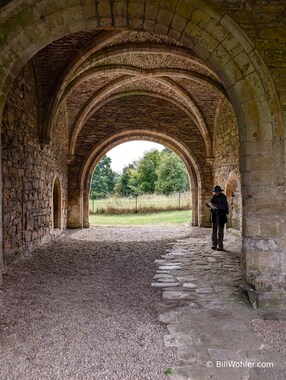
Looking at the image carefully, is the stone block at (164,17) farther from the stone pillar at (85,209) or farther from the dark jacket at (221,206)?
the stone pillar at (85,209)

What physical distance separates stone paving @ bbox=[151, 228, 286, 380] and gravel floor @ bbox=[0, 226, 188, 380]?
0.16 m

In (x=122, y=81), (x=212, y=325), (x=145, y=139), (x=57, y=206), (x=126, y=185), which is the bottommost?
(x=212, y=325)

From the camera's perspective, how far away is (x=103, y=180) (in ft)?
121

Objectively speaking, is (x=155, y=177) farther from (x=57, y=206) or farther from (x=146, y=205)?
(x=57, y=206)

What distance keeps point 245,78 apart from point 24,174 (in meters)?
4.99

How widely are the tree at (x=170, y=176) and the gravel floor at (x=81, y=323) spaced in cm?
2299

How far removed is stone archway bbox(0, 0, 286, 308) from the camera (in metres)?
3.64

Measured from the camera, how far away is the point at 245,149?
3.81 meters

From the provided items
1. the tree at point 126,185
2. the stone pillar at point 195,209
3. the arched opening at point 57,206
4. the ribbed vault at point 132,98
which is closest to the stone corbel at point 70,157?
the ribbed vault at point 132,98

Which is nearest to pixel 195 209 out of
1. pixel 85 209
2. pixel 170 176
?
pixel 85 209

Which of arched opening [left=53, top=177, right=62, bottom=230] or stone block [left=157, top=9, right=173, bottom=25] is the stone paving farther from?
arched opening [left=53, top=177, right=62, bottom=230]

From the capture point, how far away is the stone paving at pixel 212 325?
7.66 ft

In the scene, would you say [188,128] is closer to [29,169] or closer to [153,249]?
[153,249]

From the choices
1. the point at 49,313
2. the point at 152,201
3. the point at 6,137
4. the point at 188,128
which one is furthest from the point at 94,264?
the point at 152,201
